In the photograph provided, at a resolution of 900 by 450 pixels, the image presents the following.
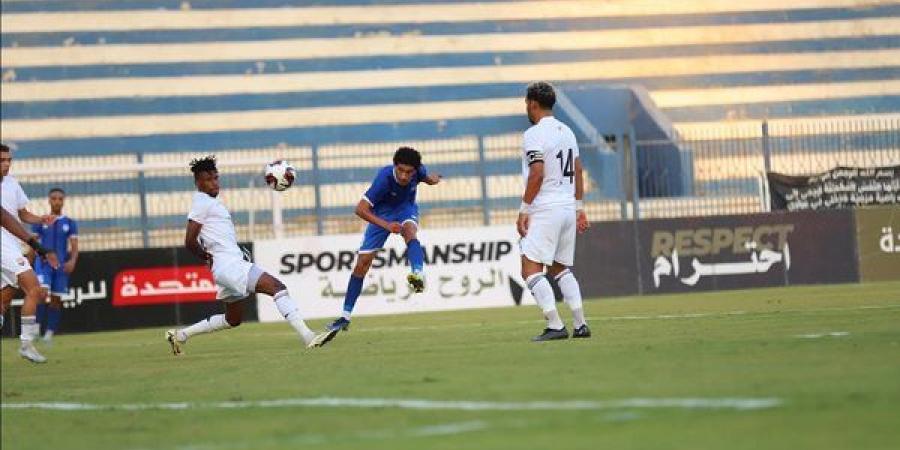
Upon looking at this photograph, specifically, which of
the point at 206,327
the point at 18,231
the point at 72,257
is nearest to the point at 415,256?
the point at 206,327

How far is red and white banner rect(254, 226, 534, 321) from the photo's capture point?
26.2m

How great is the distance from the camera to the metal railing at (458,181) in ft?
87.6

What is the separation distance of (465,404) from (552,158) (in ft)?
17.6

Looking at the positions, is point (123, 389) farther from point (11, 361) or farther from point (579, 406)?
point (11, 361)

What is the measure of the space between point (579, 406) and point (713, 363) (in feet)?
7.22

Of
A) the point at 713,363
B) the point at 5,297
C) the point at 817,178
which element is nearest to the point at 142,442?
the point at 713,363

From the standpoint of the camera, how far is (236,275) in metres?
15.2

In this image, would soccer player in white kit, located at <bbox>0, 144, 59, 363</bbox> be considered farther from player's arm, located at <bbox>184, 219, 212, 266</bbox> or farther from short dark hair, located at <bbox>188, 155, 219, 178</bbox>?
short dark hair, located at <bbox>188, 155, 219, 178</bbox>

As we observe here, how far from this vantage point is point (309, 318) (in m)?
25.7

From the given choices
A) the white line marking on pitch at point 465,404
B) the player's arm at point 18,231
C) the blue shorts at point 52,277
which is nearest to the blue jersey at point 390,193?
the player's arm at point 18,231

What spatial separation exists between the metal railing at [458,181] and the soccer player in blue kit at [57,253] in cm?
325

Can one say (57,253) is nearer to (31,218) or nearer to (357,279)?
(31,218)

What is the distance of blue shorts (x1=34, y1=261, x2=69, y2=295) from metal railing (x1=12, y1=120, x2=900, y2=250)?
11.5 feet

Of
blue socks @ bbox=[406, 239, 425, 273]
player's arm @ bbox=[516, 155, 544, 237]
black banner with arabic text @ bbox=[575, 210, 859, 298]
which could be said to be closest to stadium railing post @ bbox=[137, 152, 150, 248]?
black banner with arabic text @ bbox=[575, 210, 859, 298]
